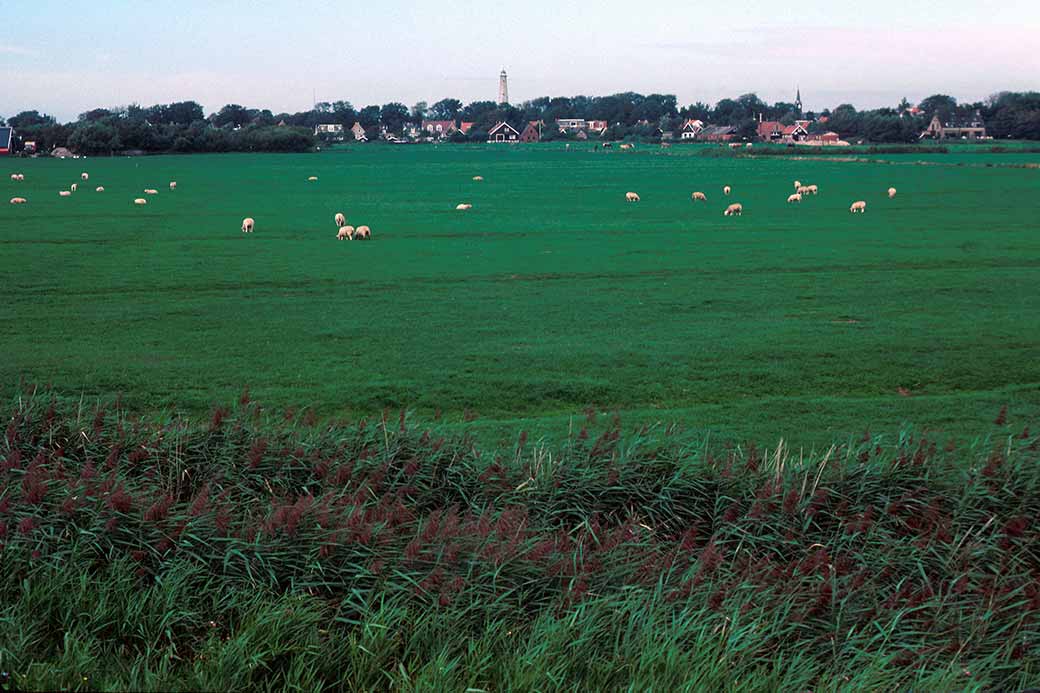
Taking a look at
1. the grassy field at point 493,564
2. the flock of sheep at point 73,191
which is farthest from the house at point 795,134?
the grassy field at point 493,564

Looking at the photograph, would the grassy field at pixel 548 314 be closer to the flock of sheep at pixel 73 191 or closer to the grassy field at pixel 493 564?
the grassy field at pixel 493 564

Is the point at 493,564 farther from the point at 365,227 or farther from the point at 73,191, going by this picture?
the point at 73,191

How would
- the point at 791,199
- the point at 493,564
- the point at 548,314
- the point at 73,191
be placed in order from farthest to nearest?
the point at 73,191, the point at 791,199, the point at 548,314, the point at 493,564

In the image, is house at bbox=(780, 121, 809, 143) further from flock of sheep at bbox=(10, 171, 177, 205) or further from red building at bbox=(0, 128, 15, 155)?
flock of sheep at bbox=(10, 171, 177, 205)

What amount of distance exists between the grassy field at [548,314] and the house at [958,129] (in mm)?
150283

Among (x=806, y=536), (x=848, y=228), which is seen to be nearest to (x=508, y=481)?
(x=806, y=536)

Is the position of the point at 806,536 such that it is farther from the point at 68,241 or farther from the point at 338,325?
the point at 68,241

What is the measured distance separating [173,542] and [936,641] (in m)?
4.37

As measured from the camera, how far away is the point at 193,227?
37.3 m

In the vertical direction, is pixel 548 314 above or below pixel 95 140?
below

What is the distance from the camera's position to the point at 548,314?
1895 centimetres

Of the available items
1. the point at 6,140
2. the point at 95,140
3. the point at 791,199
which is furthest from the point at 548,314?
the point at 95,140

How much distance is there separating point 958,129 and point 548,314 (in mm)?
186087

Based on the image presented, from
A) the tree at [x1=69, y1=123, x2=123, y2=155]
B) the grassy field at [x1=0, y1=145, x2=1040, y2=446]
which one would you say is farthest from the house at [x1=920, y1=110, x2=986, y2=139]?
the grassy field at [x1=0, y1=145, x2=1040, y2=446]
